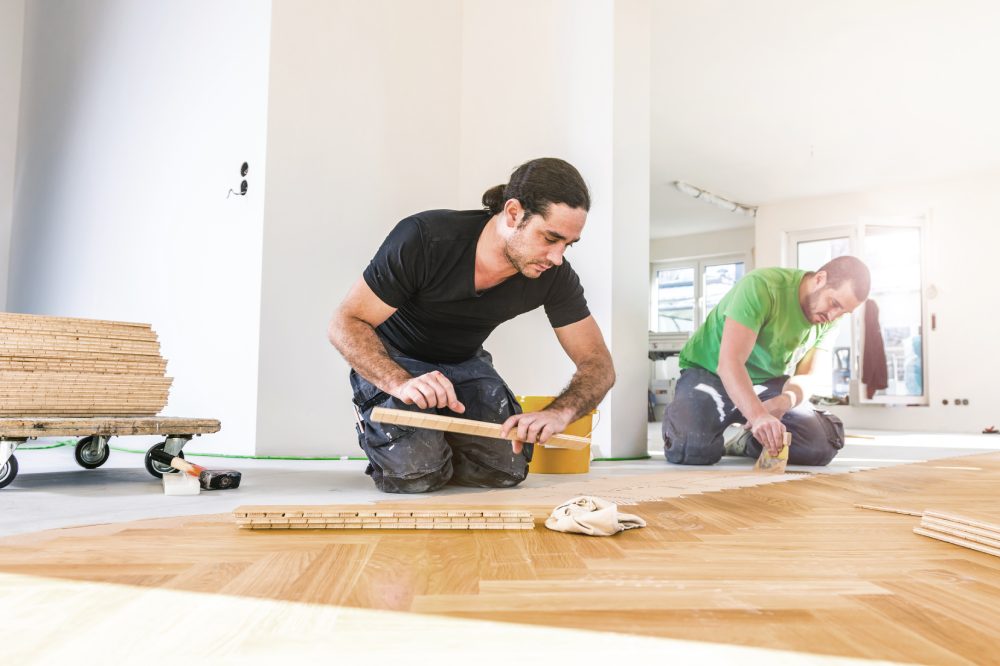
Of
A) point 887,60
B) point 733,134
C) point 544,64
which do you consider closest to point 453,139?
point 544,64

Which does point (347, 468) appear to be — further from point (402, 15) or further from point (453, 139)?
point (402, 15)

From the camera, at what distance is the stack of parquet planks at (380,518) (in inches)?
59.0

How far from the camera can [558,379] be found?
144 inches

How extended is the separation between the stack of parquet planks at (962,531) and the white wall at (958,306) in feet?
24.7

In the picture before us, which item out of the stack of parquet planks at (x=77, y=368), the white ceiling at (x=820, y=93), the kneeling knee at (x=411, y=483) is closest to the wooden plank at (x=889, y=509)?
the kneeling knee at (x=411, y=483)

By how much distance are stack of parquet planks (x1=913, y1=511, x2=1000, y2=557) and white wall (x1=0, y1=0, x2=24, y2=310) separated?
262 inches

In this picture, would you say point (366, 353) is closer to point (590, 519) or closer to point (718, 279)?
point (590, 519)

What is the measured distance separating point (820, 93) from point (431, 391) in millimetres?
5593

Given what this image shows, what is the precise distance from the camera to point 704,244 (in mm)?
10898

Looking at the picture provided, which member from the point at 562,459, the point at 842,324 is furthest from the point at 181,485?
the point at 842,324

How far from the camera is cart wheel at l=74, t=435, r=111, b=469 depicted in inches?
108

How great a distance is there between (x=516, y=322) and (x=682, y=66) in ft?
10.1

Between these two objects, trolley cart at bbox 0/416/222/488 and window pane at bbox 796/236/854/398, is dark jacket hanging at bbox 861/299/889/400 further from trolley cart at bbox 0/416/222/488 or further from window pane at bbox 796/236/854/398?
trolley cart at bbox 0/416/222/488

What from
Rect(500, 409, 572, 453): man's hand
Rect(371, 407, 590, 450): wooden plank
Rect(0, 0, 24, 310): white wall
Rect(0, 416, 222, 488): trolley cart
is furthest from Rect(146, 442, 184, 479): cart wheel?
Rect(0, 0, 24, 310): white wall
